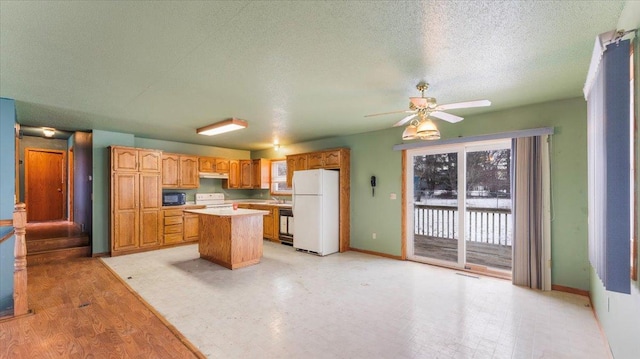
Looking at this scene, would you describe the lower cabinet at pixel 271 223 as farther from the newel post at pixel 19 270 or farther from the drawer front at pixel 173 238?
the newel post at pixel 19 270

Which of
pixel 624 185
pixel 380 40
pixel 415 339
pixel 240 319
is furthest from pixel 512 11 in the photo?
pixel 240 319

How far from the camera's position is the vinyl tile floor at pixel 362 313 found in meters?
2.37

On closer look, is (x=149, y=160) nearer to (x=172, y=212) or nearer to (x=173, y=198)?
(x=173, y=198)

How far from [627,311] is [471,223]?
3675 mm

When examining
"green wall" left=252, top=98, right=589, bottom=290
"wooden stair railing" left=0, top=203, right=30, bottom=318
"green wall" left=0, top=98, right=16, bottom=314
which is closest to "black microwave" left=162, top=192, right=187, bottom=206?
"green wall" left=0, top=98, right=16, bottom=314

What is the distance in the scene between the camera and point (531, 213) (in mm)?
3779

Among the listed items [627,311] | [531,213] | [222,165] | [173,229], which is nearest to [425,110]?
[627,311]

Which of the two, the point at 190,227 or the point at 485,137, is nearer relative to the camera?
the point at 485,137

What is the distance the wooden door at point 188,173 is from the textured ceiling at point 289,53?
2.81 meters

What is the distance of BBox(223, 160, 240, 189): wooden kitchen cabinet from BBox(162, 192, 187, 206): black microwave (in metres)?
1.34

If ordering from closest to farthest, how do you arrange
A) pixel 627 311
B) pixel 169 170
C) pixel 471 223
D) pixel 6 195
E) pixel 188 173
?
1. pixel 627 311
2. pixel 6 195
3. pixel 471 223
4. pixel 169 170
5. pixel 188 173

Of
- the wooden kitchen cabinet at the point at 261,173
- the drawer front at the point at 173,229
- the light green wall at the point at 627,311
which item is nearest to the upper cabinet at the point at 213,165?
the wooden kitchen cabinet at the point at 261,173

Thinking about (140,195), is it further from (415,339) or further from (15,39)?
(415,339)

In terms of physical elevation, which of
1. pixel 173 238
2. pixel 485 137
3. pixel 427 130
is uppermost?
pixel 485 137
